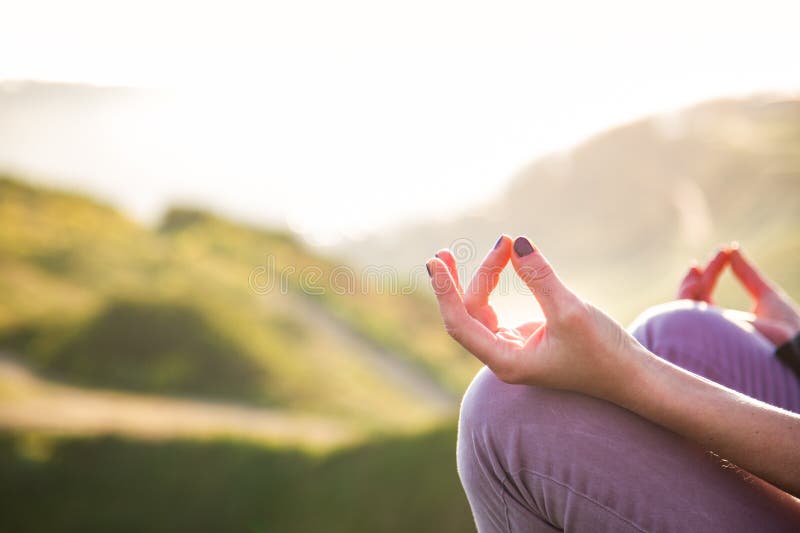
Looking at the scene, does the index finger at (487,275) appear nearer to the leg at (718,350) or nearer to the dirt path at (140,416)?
the leg at (718,350)

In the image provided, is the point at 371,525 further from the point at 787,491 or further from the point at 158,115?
the point at 158,115

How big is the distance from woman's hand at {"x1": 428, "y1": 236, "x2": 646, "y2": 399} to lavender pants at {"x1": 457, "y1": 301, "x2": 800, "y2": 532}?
0.13 feet

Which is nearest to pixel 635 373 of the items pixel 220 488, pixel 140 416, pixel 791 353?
pixel 791 353

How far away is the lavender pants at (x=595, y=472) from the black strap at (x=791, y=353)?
0.35m

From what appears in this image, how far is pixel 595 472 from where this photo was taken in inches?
24.4

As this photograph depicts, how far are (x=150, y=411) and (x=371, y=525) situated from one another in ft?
3.10

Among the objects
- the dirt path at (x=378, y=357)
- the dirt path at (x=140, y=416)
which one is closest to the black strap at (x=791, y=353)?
the dirt path at (x=140, y=416)

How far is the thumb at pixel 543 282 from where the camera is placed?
22.1 inches

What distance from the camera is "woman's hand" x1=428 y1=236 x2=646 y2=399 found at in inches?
22.2

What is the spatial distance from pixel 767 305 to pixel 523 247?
770mm

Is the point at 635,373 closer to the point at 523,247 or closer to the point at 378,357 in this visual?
the point at 523,247

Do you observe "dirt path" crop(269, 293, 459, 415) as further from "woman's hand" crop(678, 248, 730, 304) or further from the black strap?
the black strap

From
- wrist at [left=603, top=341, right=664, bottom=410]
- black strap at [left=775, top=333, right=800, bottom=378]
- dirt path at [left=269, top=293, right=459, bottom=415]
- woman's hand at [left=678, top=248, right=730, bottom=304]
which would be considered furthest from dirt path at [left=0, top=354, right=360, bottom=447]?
wrist at [left=603, top=341, right=664, bottom=410]

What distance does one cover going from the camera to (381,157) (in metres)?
3.21
